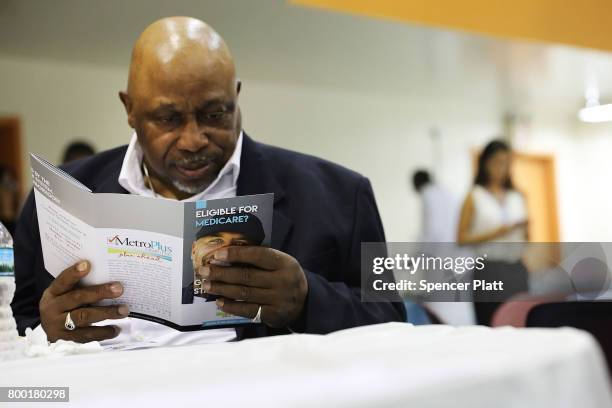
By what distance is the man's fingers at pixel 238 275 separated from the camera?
1.36m

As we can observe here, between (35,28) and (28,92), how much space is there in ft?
3.60

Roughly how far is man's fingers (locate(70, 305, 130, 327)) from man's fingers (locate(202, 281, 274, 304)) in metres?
0.14

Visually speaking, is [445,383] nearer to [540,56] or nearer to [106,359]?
[106,359]

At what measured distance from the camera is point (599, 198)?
13016mm

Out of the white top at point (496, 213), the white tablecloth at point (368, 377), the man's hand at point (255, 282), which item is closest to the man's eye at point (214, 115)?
the man's hand at point (255, 282)

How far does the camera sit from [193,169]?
182 centimetres

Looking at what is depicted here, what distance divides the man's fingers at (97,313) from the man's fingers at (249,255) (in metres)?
0.18

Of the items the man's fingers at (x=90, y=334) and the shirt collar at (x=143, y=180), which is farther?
the shirt collar at (x=143, y=180)

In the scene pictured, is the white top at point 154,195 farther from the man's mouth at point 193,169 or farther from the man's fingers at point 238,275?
the man's fingers at point 238,275

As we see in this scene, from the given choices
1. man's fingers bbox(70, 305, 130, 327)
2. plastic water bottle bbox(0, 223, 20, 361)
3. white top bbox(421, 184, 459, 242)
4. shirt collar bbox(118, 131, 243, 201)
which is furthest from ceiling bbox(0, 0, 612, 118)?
plastic water bottle bbox(0, 223, 20, 361)

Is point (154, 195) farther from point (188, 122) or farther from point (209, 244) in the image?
point (209, 244)

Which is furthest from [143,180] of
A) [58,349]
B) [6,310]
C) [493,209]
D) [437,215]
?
[437,215]

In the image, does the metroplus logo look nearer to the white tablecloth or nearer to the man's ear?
the white tablecloth

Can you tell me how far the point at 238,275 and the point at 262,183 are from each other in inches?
19.5
